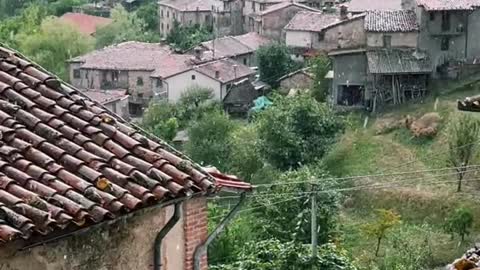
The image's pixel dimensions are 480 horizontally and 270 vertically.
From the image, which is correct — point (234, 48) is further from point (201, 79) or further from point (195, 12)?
point (195, 12)

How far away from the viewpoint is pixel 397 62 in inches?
1300

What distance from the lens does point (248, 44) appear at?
4566 cm

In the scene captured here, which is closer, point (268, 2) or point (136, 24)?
point (268, 2)

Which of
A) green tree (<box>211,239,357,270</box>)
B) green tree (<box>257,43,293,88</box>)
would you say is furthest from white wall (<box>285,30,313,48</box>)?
green tree (<box>211,239,357,270</box>)

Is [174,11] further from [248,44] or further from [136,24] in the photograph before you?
[248,44]

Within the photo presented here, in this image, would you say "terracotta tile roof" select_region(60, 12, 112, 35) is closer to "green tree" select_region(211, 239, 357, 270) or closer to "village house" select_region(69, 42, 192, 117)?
"village house" select_region(69, 42, 192, 117)

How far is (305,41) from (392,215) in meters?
20.1

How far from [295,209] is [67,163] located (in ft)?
56.1

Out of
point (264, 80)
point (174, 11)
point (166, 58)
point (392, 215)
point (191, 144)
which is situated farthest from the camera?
point (174, 11)

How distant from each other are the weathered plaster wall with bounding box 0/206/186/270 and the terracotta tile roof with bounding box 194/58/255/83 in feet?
112

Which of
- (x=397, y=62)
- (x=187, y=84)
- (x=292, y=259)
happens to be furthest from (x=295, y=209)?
(x=187, y=84)

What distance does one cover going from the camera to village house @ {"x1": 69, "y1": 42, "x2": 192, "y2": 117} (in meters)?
42.4

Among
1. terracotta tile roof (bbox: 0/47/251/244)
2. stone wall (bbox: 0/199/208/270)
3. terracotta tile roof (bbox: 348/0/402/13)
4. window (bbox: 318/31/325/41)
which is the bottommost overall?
window (bbox: 318/31/325/41)

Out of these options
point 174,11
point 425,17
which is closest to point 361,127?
point 425,17
